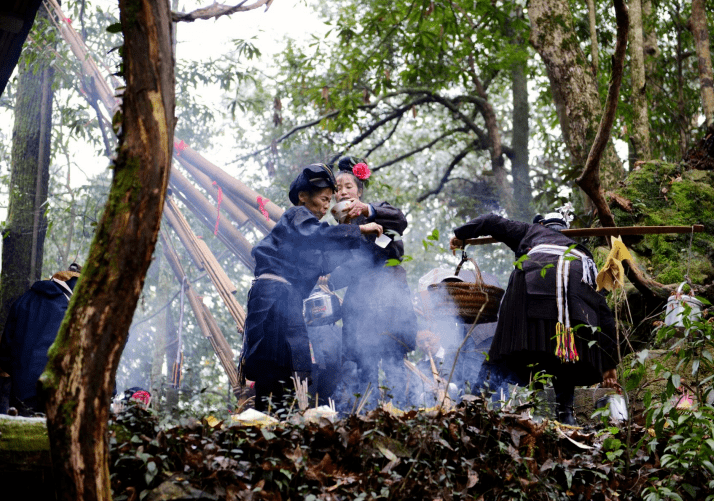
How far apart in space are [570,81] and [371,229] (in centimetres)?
486

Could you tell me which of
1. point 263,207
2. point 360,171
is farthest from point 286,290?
point 263,207

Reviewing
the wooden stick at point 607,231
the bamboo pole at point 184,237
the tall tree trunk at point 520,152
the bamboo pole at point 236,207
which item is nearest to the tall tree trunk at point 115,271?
the wooden stick at point 607,231

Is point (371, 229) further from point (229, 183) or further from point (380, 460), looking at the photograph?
point (229, 183)

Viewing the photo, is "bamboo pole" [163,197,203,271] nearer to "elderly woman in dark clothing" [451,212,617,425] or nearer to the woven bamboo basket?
the woven bamboo basket

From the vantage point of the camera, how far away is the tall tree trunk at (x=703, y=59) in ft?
29.5

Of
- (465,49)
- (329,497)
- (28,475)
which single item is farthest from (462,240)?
(465,49)

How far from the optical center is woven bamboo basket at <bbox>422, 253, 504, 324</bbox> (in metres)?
5.29

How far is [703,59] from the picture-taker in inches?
359

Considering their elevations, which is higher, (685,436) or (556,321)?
(556,321)

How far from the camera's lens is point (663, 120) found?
12.8 m

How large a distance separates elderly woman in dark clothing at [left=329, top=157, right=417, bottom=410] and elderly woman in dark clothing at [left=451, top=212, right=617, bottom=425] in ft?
2.22

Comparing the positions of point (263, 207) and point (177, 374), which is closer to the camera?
point (263, 207)

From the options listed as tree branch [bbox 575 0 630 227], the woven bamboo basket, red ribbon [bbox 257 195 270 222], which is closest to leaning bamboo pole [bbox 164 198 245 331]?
red ribbon [bbox 257 195 270 222]

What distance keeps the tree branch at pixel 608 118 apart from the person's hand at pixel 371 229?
65.5 inches
